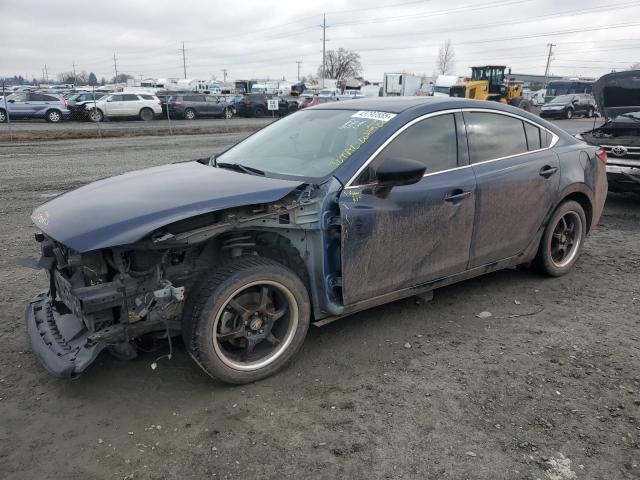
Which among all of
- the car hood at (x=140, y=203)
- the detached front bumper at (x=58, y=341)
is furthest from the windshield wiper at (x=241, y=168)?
the detached front bumper at (x=58, y=341)

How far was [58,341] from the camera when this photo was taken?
3143 millimetres

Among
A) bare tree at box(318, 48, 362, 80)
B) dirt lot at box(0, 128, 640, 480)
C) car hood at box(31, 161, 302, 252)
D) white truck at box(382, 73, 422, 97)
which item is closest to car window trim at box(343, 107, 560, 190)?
car hood at box(31, 161, 302, 252)

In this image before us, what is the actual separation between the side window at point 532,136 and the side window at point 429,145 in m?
0.91

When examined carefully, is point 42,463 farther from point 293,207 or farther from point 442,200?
point 442,200

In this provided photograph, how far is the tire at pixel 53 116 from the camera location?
26.6m

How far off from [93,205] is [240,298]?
3.43ft

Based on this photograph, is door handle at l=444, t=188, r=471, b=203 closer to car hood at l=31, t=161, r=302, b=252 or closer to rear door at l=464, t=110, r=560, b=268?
rear door at l=464, t=110, r=560, b=268

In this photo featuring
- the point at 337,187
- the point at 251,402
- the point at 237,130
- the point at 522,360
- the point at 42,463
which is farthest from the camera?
the point at 237,130

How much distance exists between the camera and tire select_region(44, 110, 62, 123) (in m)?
26.6

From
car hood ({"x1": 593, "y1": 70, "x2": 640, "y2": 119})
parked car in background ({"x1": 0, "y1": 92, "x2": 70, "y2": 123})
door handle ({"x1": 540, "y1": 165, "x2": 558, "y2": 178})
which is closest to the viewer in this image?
door handle ({"x1": 540, "y1": 165, "x2": 558, "y2": 178})

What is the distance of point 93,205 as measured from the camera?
123 inches

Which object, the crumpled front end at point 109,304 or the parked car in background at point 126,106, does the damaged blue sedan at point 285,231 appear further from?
the parked car in background at point 126,106

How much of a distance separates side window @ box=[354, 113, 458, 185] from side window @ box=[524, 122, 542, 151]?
91cm

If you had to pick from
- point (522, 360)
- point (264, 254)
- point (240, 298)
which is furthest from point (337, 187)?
point (522, 360)
